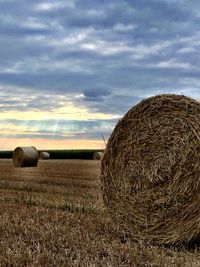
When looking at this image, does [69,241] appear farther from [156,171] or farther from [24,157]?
[24,157]

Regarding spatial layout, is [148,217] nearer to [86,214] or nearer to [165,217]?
[165,217]

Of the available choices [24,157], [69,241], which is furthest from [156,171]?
[24,157]

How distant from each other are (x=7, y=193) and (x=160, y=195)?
566 cm

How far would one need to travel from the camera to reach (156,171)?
6258 millimetres

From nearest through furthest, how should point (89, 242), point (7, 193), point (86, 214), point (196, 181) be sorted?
1. point (89, 242)
2. point (196, 181)
3. point (86, 214)
4. point (7, 193)

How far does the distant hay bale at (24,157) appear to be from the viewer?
72.4 feet

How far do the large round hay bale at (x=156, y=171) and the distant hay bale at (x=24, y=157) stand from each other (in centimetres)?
1555

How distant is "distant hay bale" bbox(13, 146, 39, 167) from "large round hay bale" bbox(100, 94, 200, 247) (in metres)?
15.6

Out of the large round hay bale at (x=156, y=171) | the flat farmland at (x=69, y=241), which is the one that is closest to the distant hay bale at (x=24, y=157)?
the flat farmland at (x=69, y=241)

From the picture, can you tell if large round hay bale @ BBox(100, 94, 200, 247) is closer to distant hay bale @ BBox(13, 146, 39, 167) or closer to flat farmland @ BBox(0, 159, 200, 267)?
flat farmland @ BBox(0, 159, 200, 267)

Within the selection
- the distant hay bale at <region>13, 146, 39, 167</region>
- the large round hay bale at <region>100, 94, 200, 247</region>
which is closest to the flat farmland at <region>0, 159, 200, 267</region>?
the large round hay bale at <region>100, 94, 200, 247</region>

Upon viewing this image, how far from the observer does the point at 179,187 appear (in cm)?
609

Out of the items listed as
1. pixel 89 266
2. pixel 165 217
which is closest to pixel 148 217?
pixel 165 217

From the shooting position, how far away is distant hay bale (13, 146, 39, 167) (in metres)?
22.1
